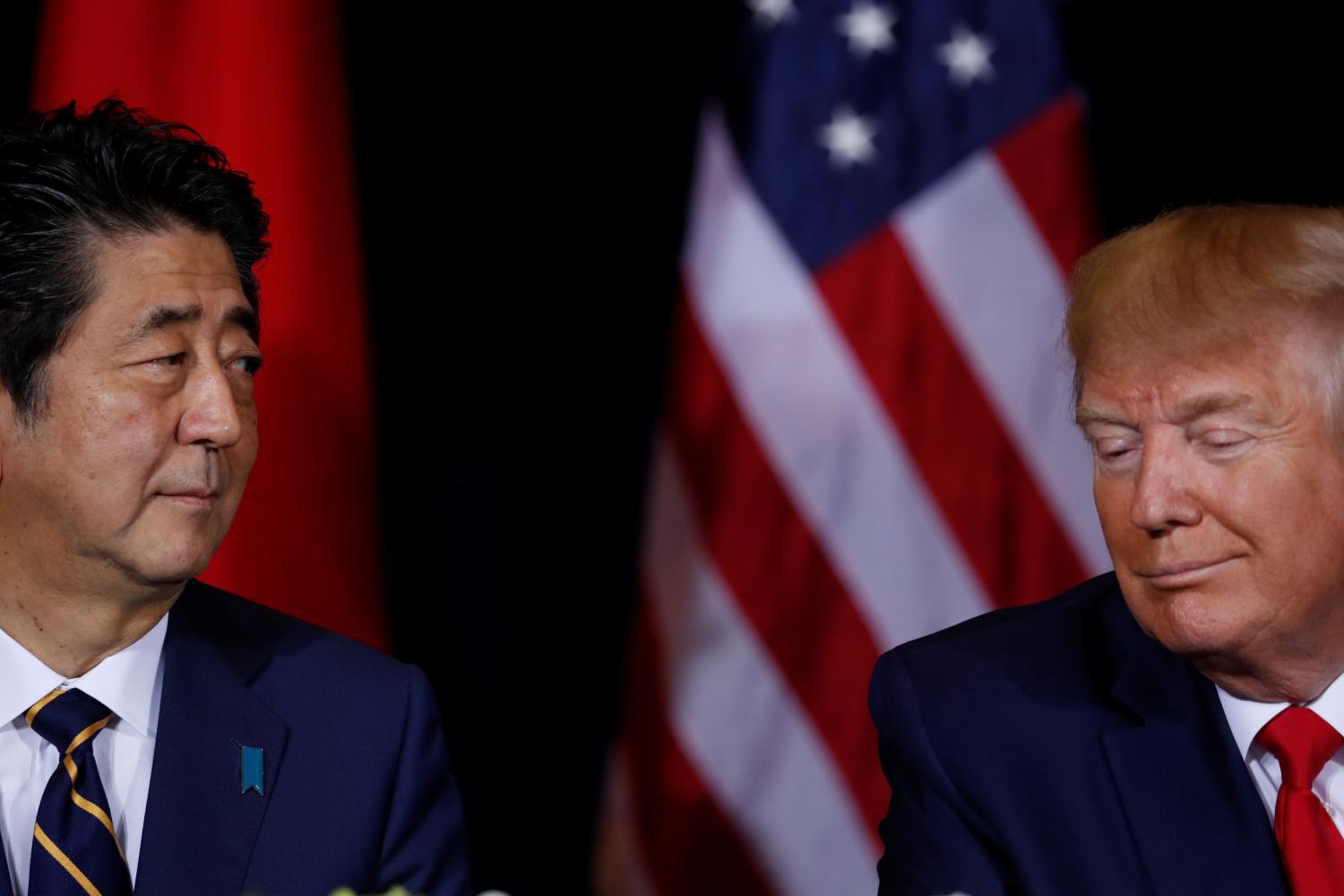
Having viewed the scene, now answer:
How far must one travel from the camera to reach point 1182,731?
6.45ft

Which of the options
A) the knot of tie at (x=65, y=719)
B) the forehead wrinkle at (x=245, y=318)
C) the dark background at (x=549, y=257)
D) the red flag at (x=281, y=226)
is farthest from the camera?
the dark background at (x=549, y=257)

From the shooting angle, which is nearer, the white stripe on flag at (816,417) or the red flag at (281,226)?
the red flag at (281,226)

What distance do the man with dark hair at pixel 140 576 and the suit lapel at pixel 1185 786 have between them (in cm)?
83

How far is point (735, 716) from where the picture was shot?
113 inches

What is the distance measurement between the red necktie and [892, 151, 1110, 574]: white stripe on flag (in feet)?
3.37

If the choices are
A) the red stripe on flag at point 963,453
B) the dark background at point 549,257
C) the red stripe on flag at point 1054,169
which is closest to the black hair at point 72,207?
the dark background at point 549,257

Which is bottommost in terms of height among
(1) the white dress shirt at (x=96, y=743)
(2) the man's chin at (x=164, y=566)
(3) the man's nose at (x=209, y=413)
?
(1) the white dress shirt at (x=96, y=743)

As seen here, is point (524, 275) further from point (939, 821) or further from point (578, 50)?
point (939, 821)

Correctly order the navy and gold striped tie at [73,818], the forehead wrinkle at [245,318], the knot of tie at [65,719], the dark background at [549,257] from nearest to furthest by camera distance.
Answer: the navy and gold striped tie at [73,818] < the knot of tie at [65,719] < the forehead wrinkle at [245,318] < the dark background at [549,257]

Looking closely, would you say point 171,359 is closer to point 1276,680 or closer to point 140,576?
point 140,576

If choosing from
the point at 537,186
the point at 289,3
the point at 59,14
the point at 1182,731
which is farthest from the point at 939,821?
the point at 59,14

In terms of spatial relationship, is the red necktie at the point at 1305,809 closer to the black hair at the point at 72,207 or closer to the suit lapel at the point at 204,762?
the suit lapel at the point at 204,762

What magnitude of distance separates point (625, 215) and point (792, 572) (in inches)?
26.9

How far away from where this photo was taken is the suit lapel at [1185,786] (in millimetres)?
1856
